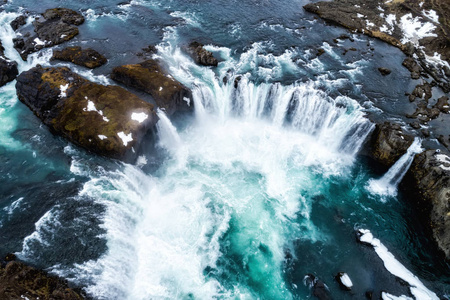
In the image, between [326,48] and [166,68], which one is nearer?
[166,68]

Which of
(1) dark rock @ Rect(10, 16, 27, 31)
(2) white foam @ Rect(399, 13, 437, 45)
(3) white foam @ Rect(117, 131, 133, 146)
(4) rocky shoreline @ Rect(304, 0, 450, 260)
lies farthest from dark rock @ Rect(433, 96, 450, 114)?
(1) dark rock @ Rect(10, 16, 27, 31)

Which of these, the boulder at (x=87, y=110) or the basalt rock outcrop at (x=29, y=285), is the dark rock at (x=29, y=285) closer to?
the basalt rock outcrop at (x=29, y=285)

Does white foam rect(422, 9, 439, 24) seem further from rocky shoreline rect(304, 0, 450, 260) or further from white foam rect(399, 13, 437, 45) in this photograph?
white foam rect(399, 13, 437, 45)

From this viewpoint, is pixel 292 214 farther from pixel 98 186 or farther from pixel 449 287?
pixel 98 186

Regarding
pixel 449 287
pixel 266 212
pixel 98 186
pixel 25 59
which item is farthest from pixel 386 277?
pixel 25 59

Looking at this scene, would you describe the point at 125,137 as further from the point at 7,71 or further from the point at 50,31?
the point at 50,31

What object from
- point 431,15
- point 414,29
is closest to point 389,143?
point 414,29

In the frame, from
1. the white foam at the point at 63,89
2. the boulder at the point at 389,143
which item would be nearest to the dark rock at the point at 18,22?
the white foam at the point at 63,89
